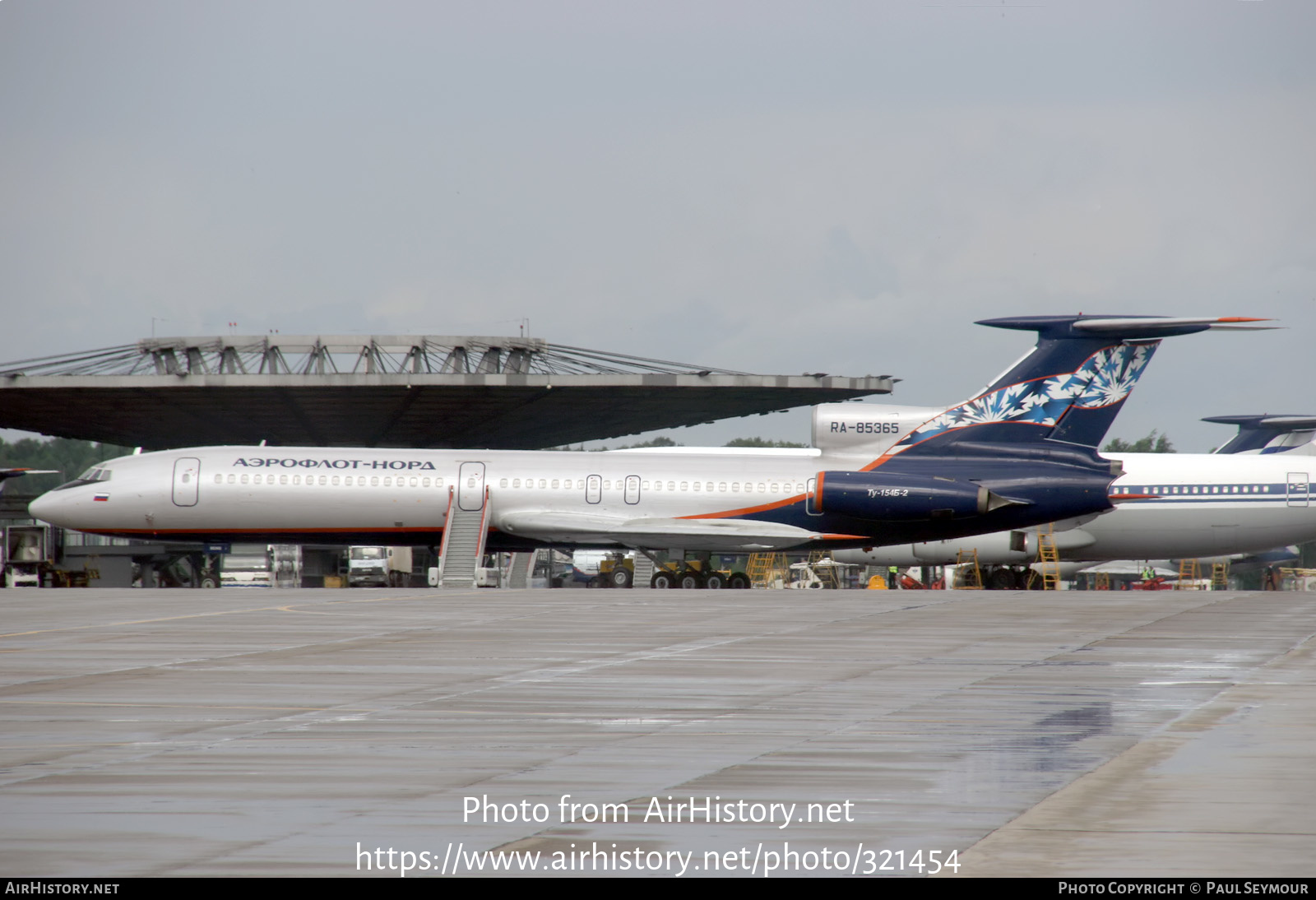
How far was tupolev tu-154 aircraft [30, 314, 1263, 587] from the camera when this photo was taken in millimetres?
36719

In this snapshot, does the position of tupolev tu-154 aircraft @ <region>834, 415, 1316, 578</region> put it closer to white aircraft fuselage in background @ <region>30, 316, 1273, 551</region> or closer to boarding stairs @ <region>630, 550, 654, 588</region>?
white aircraft fuselage in background @ <region>30, 316, 1273, 551</region>

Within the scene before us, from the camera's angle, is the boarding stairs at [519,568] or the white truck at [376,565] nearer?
the boarding stairs at [519,568]

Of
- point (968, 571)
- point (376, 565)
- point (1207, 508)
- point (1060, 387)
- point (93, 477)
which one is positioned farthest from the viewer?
point (376, 565)

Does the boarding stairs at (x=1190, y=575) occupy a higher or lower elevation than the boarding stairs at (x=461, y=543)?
lower

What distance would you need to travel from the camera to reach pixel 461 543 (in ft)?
124

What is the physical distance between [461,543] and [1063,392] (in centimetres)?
1701

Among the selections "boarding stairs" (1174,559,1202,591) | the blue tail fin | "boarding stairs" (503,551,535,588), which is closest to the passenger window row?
"boarding stairs" (503,551,535,588)

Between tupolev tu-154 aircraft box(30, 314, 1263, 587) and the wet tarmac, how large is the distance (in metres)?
18.0

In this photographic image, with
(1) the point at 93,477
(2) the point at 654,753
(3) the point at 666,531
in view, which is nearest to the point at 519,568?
(3) the point at 666,531

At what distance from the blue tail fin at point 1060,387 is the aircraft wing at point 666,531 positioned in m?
4.64

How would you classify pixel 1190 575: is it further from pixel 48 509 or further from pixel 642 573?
pixel 48 509

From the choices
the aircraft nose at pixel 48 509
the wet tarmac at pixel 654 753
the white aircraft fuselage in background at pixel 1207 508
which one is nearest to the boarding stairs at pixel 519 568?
the white aircraft fuselage in background at pixel 1207 508

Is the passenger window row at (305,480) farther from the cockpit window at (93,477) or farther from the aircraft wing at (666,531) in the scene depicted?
the aircraft wing at (666,531)

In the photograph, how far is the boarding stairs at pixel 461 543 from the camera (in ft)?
123
